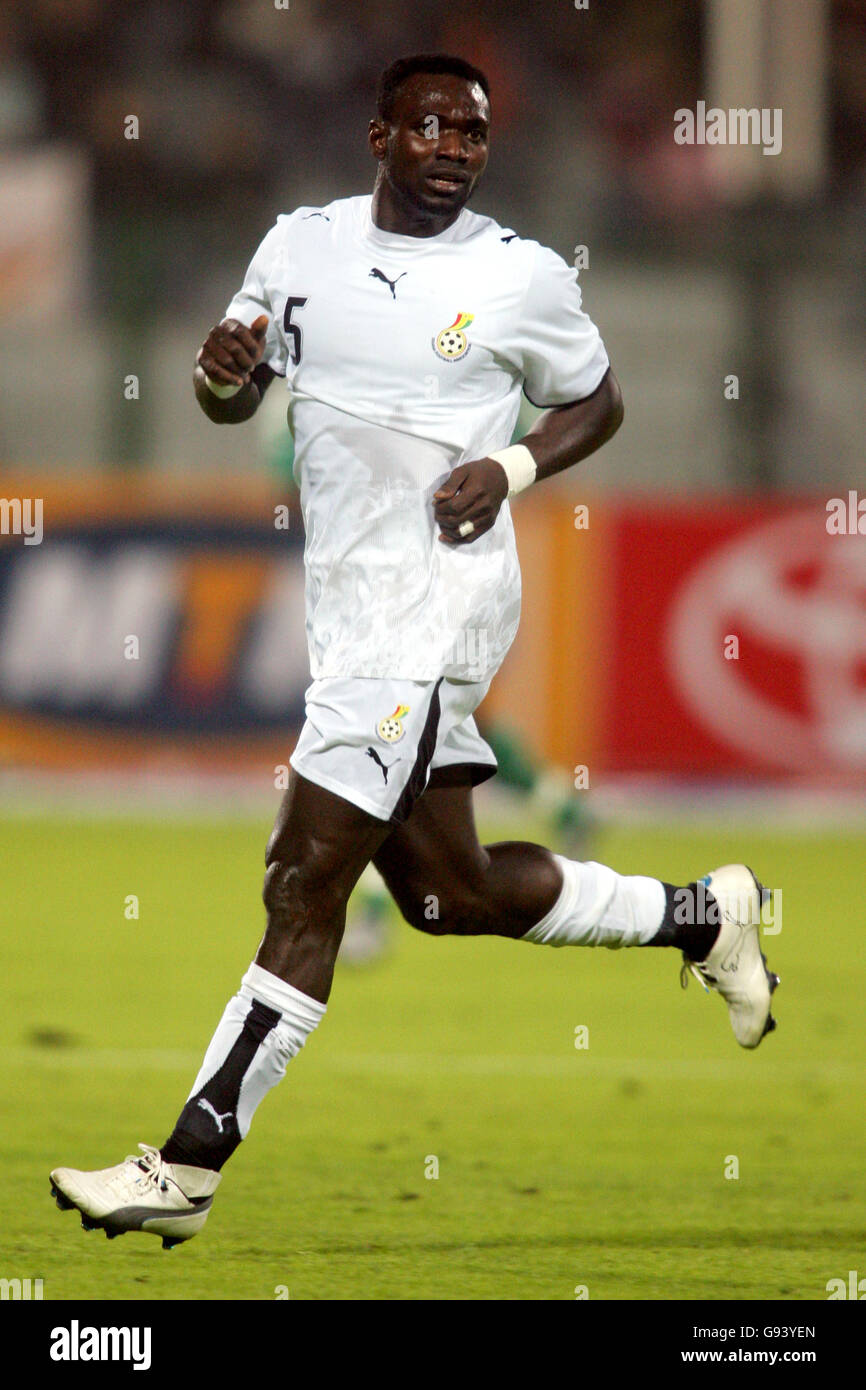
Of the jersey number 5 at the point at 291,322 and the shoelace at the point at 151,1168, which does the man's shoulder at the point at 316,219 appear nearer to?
the jersey number 5 at the point at 291,322

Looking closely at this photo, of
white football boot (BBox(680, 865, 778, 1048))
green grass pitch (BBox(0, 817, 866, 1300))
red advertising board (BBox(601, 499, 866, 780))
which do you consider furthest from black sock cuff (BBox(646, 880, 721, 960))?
red advertising board (BBox(601, 499, 866, 780))

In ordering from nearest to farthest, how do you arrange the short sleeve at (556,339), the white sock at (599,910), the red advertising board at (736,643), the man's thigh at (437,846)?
the short sleeve at (556,339) < the man's thigh at (437,846) < the white sock at (599,910) < the red advertising board at (736,643)

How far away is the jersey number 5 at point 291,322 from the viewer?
13.4 ft

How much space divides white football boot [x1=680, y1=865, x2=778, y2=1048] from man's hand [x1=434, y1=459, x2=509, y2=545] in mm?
976

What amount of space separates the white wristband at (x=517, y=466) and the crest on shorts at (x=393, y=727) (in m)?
0.47

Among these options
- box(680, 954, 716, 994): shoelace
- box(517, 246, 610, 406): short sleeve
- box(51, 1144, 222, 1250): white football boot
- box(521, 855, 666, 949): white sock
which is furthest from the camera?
box(680, 954, 716, 994): shoelace

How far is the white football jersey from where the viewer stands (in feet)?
13.2

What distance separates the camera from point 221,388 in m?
4.03

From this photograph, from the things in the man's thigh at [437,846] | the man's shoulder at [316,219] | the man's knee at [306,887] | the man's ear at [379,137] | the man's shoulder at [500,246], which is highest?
the man's ear at [379,137]

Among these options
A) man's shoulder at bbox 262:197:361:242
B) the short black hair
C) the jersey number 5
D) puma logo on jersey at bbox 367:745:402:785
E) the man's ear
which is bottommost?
puma logo on jersey at bbox 367:745:402:785

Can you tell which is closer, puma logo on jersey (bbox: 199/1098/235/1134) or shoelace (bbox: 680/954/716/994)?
puma logo on jersey (bbox: 199/1098/235/1134)

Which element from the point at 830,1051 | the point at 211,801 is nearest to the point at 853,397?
the point at 211,801

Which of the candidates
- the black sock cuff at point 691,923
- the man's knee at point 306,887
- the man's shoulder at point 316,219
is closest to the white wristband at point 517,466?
the man's shoulder at point 316,219

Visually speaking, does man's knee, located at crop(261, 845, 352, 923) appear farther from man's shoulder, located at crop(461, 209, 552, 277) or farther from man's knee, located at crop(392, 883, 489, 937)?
man's shoulder, located at crop(461, 209, 552, 277)
